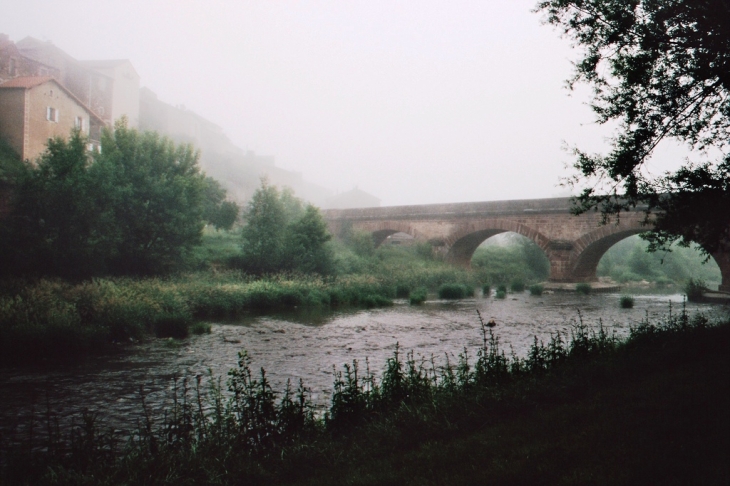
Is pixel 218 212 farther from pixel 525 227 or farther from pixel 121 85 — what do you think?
pixel 121 85

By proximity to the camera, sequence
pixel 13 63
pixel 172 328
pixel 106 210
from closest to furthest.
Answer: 1. pixel 172 328
2. pixel 106 210
3. pixel 13 63

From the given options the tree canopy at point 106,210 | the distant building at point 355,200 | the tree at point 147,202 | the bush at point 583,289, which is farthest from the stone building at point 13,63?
the distant building at point 355,200

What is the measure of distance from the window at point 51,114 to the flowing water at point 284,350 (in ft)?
70.5

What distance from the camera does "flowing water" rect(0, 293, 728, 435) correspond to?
7156 millimetres

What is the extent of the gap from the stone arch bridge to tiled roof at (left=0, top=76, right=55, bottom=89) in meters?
19.2

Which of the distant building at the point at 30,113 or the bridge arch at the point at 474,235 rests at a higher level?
the distant building at the point at 30,113

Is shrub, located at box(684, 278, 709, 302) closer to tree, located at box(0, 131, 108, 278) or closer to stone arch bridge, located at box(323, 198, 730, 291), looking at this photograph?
stone arch bridge, located at box(323, 198, 730, 291)

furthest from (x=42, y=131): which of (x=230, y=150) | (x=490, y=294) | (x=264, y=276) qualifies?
(x=230, y=150)

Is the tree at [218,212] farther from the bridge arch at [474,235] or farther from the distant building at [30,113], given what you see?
the bridge arch at [474,235]

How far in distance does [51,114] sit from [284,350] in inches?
1033

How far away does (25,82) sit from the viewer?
27.7 m

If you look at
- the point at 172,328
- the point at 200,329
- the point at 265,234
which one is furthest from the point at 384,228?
the point at 172,328

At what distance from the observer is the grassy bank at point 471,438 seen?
349cm

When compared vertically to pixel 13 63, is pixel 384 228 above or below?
below
